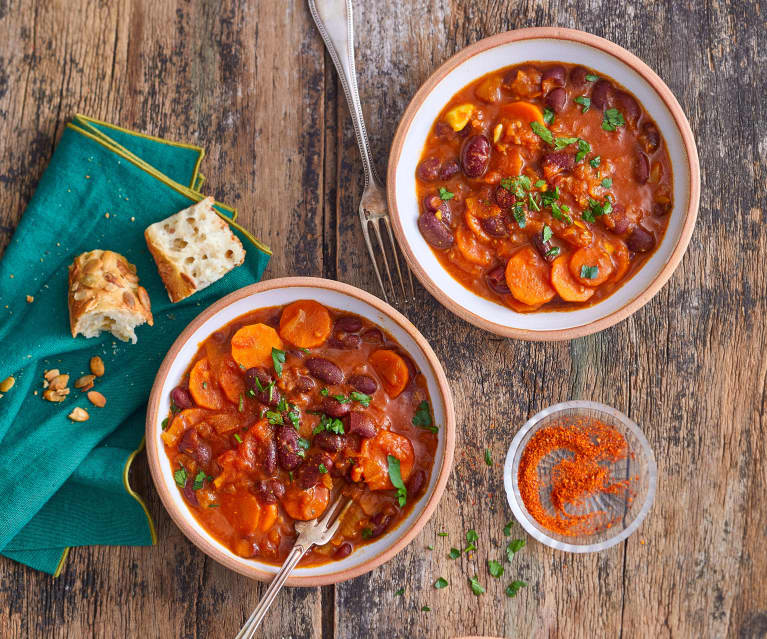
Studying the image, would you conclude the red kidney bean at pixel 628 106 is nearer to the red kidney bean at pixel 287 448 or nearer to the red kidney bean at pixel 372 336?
the red kidney bean at pixel 372 336

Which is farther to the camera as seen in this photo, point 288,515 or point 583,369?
point 583,369

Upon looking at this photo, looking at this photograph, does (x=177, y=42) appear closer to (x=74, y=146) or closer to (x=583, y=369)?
(x=74, y=146)

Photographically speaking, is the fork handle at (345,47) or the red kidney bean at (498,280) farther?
the fork handle at (345,47)

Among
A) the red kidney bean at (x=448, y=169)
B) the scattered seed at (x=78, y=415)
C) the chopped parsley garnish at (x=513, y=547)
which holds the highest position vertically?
the red kidney bean at (x=448, y=169)

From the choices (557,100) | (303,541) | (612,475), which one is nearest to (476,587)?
(612,475)

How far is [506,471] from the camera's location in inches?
140

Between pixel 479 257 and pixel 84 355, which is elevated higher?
pixel 479 257

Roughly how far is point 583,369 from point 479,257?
89cm

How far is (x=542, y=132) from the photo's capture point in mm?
3186

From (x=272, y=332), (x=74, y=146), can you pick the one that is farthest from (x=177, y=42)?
(x=272, y=332)

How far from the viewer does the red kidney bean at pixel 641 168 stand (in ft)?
10.5

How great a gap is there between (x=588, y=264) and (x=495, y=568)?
166 cm

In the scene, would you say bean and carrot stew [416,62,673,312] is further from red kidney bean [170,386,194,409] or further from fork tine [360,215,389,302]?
red kidney bean [170,386,194,409]

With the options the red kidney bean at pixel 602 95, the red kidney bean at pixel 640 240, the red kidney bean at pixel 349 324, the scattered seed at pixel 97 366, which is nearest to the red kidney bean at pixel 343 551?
the red kidney bean at pixel 349 324
